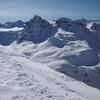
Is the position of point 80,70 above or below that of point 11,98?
below

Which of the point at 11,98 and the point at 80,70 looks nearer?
the point at 11,98

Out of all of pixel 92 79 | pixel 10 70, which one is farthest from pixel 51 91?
pixel 92 79

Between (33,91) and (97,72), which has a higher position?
(33,91)

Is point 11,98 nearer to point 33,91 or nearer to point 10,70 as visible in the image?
point 33,91

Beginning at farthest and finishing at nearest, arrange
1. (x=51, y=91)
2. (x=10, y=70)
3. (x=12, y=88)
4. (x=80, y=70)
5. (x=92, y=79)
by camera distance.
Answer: (x=80, y=70), (x=92, y=79), (x=10, y=70), (x=51, y=91), (x=12, y=88)

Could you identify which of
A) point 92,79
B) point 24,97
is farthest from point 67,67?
point 24,97

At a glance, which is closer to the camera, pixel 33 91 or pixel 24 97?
pixel 24 97

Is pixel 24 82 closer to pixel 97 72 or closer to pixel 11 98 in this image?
pixel 11 98

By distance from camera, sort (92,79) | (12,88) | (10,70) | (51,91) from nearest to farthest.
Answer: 1. (12,88)
2. (51,91)
3. (10,70)
4. (92,79)

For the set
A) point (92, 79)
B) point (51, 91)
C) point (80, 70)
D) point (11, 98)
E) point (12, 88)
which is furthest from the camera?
point (80, 70)
